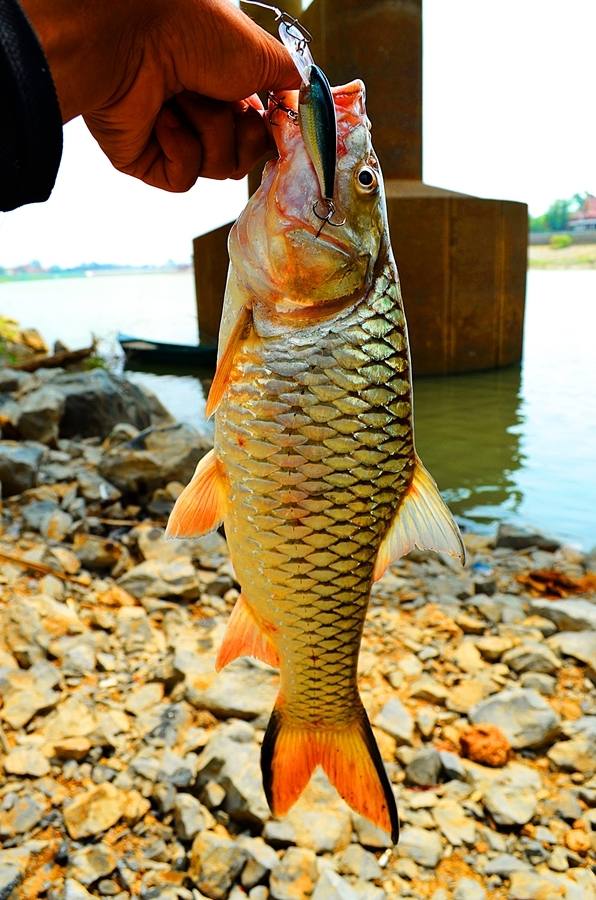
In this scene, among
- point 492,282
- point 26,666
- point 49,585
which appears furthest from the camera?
point 492,282

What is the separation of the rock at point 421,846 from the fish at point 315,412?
127 centimetres

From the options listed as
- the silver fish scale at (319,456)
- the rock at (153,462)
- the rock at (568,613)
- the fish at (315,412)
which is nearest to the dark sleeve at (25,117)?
the fish at (315,412)

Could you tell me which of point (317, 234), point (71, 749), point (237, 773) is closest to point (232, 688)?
point (237, 773)

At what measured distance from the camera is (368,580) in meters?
1.61

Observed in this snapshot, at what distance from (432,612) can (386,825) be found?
119 inches

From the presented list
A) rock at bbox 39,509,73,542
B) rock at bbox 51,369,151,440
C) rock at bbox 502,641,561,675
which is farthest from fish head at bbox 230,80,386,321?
rock at bbox 51,369,151,440

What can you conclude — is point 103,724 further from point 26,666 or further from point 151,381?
point 151,381

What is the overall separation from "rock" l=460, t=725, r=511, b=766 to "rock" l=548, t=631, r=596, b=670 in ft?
2.99

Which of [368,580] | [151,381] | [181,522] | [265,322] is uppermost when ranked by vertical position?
[265,322]

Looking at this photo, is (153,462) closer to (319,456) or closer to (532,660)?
(532,660)

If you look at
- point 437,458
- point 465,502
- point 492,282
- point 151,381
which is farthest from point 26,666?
point 151,381

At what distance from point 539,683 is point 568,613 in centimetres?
88

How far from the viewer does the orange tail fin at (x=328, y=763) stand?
164cm

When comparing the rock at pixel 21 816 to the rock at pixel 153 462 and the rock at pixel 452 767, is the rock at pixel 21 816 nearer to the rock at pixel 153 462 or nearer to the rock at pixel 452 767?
the rock at pixel 452 767
